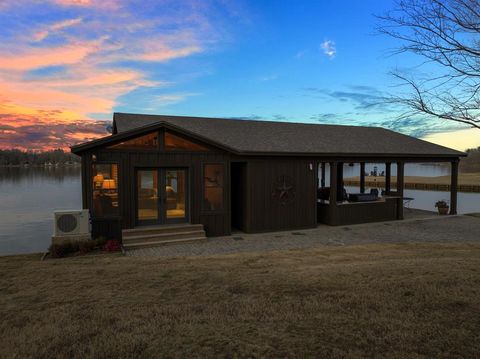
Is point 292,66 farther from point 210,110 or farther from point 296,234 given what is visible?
point 210,110

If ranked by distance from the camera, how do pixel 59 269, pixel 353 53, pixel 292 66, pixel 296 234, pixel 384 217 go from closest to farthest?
pixel 59 269, pixel 353 53, pixel 296 234, pixel 384 217, pixel 292 66

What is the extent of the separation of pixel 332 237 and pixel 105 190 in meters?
7.44

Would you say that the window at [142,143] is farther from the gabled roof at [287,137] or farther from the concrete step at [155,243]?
the concrete step at [155,243]

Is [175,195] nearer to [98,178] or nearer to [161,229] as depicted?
[161,229]

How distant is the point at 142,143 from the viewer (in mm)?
9953

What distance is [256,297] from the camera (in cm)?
449

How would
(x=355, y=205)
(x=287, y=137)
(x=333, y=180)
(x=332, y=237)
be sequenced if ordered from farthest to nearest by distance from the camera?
(x=287, y=137)
(x=355, y=205)
(x=333, y=180)
(x=332, y=237)

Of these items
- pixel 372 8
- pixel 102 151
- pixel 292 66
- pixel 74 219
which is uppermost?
pixel 292 66

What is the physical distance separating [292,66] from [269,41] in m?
2.05

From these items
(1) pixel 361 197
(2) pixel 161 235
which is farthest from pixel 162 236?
(1) pixel 361 197

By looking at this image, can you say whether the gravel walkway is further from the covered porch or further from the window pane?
the window pane

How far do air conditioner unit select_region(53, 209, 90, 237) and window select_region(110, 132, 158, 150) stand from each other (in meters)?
2.22

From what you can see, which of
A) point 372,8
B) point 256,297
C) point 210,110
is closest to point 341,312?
point 256,297

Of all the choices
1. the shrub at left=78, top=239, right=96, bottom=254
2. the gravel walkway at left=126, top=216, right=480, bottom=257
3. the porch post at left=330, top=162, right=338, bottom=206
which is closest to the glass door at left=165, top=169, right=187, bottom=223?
the gravel walkway at left=126, top=216, right=480, bottom=257
